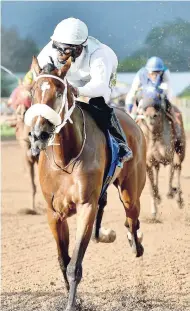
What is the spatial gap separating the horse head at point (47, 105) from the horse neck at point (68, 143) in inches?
5.4

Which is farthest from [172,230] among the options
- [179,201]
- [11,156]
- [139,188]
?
[11,156]

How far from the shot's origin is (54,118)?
16.4 feet

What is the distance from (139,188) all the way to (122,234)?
2.01 meters

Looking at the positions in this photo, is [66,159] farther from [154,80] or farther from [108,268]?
[154,80]

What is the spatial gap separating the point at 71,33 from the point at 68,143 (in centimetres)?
83

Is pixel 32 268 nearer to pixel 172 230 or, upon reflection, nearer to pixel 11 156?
pixel 172 230

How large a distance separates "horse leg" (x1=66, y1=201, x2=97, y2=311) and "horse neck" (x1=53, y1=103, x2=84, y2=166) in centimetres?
38

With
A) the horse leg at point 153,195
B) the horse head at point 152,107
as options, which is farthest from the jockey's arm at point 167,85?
the horse leg at point 153,195

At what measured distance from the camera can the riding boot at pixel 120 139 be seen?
602cm

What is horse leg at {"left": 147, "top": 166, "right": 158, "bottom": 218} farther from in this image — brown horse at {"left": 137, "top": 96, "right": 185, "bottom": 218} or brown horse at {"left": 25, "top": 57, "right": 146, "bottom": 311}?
brown horse at {"left": 25, "top": 57, "right": 146, "bottom": 311}

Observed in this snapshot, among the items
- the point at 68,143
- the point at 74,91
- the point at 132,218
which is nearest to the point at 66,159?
the point at 68,143

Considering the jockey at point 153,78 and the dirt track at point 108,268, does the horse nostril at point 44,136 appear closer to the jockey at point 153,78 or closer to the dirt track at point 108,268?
the dirt track at point 108,268

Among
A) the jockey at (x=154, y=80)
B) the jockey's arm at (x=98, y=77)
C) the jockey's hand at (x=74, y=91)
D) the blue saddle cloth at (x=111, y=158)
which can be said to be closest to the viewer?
the jockey's hand at (x=74, y=91)

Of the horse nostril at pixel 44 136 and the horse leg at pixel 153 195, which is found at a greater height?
the horse nostril at pixel 44 136
